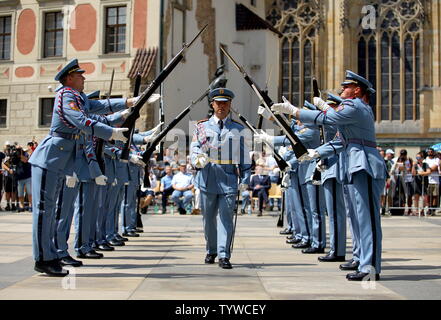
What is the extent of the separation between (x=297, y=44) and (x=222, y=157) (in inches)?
1150

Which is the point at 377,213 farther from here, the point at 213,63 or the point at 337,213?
the point at 213,63

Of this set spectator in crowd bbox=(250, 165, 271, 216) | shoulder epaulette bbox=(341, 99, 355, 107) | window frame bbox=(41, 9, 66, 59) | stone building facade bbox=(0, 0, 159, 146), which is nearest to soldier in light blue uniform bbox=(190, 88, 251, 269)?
shoulder epaulette bbox=(341, 99, 355, 107)

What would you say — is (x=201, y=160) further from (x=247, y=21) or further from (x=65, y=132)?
(x=247, y=21)

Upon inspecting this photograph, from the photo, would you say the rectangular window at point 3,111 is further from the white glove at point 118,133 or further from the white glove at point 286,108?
the white glove at point 286,108

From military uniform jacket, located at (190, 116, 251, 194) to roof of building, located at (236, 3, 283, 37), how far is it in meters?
25.0

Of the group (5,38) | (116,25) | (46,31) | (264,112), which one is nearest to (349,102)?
(264,112)

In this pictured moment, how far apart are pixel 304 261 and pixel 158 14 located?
18.9 meters

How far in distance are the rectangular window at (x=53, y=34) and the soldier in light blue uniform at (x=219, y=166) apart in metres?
20.1

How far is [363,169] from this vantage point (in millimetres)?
7137

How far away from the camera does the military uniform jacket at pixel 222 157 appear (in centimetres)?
834

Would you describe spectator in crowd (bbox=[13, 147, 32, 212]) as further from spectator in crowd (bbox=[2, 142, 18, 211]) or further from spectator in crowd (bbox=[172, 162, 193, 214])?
spectator in crowd (bbox=[172, 162, 193, 214])

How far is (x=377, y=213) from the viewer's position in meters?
7.17

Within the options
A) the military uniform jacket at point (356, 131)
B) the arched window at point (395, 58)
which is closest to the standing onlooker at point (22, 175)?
the military uniform jacket at point (356, 131)

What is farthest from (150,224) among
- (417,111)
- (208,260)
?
(417,111)
